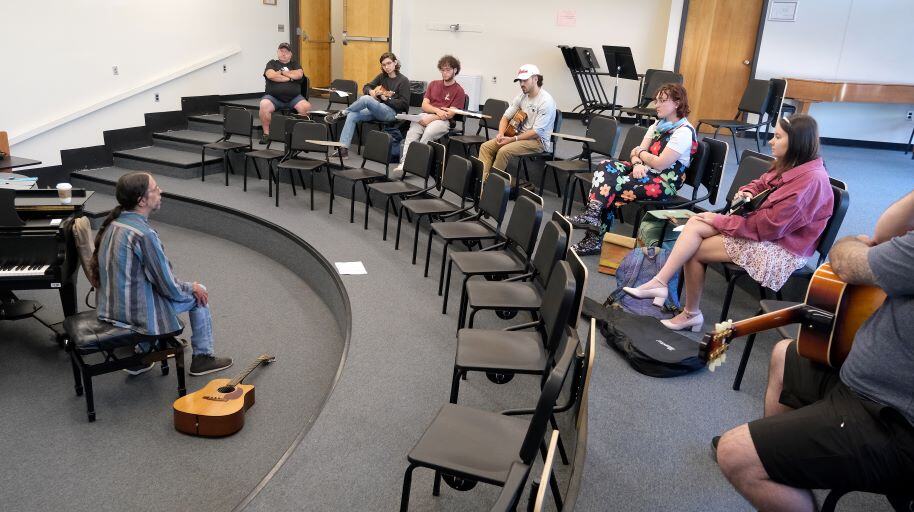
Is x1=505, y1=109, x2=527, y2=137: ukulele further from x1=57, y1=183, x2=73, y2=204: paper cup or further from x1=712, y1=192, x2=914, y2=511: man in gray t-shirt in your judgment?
x1=712, y1=192, x2=914, y2=511: man in gray t-shirt

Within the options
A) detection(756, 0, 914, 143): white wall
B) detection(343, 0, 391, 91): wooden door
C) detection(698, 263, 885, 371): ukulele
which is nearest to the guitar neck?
detection(698, 263, 885, 371): ukulele

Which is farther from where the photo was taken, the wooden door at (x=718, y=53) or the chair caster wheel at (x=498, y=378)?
the wooden door at (x=718, y=53)

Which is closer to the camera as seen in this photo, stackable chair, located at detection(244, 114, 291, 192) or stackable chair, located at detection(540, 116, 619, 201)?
stackable chair, located at detection(540, 116, 619, 201)

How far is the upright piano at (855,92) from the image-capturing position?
728 cm

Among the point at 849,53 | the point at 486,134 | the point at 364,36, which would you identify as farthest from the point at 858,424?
the point at 364,36

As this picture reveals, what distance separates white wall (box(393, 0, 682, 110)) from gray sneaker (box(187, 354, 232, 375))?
22.4ft

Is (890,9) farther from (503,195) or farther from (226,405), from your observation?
(226,405)

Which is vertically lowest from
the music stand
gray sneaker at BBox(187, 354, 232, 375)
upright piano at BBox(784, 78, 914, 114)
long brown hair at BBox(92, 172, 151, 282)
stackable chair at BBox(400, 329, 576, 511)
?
gray sneaker at BBox(187, 354, 232, 375)

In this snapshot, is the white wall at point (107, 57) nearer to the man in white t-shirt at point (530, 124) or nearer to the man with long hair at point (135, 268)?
the man with long hair at point (135, 268)

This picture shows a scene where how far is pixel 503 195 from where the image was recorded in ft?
12.8

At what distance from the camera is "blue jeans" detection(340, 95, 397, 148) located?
21.6 ft

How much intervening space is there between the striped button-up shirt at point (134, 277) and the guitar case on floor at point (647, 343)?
219 centimetres

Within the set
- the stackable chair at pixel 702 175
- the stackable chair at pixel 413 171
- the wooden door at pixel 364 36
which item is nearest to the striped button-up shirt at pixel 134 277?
the stackable chair at pixel 413 171

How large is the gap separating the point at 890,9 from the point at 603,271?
20.9 feet
